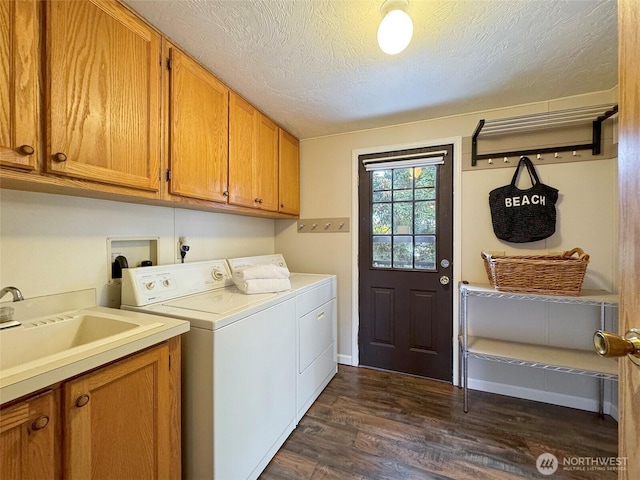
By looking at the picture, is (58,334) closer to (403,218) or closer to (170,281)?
(170,281)

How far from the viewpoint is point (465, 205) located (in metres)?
2.22

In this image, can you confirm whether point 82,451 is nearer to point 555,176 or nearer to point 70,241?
point 70,241

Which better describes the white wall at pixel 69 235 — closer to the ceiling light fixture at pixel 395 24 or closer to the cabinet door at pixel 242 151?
the cabinet door at pixel 242 151

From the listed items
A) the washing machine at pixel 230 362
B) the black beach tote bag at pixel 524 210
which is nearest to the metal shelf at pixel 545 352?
the black beach tote bag at pixel 524 210

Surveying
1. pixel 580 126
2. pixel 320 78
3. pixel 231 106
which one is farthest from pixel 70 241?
pixel 580 126

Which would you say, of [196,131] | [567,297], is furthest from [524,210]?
[196,131]

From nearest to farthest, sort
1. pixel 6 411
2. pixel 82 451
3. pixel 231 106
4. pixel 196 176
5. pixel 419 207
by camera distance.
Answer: pixel 6 411 → pixel 82 451 → pixel 196 176 → pixel 231 106 → pixel 419 207

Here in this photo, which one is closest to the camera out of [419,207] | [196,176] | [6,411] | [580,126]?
[6,411]

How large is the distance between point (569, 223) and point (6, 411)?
2936 mm

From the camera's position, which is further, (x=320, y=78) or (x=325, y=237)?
(x=325, y=237)

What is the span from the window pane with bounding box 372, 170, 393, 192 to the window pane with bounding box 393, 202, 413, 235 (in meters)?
0.20

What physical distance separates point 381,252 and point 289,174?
1.15 m

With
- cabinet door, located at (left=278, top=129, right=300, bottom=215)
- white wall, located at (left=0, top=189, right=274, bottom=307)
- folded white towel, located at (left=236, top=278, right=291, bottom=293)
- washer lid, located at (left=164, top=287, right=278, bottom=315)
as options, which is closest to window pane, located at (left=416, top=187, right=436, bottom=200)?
cabinet door, located at (left=278, top=129, right=300, bottom=215)

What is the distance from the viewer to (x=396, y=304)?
8.01ft
